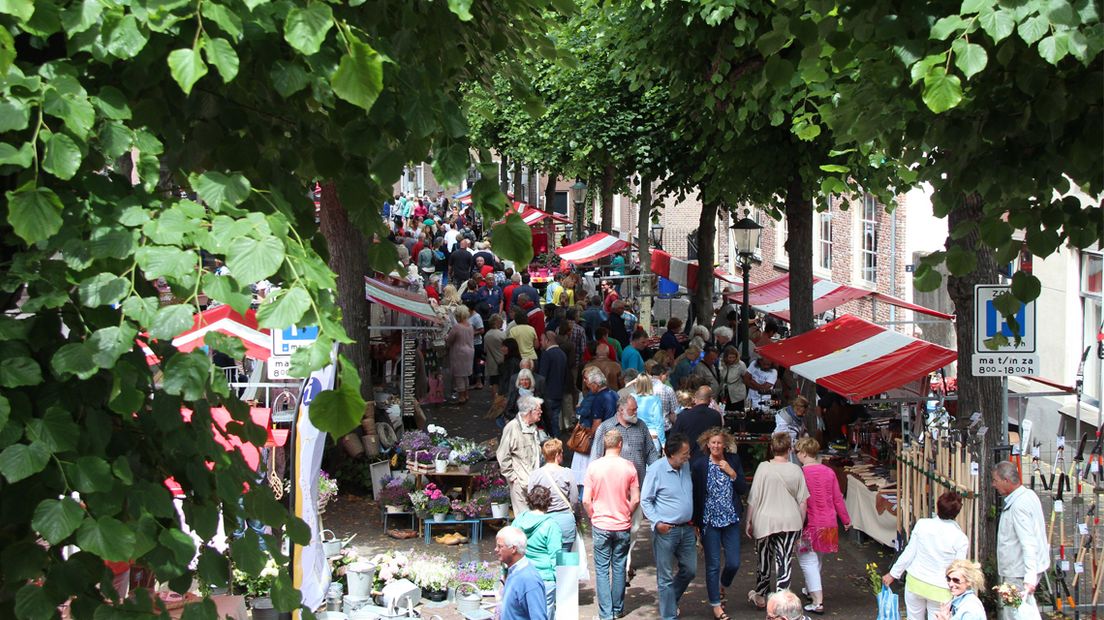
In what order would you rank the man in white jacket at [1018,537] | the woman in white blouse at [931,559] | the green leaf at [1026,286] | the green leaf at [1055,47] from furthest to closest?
1. the man in white jacket at [1018,537]
2. the woman in white blouse at [931,559]
3. the green leaf at [1026,286]
4. the green leaf at [1055,47]

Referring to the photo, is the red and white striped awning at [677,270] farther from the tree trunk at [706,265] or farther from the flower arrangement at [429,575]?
the flower arrangement at [429,575]

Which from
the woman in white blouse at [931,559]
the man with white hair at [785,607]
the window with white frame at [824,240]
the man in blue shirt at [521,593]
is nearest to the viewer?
the man with white hair at [785,607]

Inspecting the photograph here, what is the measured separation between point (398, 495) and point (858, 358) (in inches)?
204

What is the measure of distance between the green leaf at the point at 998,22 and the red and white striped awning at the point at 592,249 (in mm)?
25250

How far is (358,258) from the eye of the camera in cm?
1518

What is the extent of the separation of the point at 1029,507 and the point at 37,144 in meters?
7.30

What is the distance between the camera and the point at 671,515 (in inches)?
388

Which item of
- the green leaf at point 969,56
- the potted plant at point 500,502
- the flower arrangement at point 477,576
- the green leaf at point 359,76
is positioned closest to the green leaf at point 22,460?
the green leaf at point 359,76

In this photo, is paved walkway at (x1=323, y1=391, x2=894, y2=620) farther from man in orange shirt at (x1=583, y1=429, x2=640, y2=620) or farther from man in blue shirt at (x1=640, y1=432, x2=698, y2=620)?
man in blue shirt at (x1=640, y1=432, x2=698, y2=620)

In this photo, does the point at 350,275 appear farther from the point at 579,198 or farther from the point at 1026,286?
the point at 579,198

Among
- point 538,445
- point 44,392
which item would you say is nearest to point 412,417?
point 538,445

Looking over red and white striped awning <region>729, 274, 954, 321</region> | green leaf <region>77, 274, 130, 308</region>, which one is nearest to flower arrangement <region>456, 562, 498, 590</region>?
green leaf <region>77, 274, 130, 308</region>

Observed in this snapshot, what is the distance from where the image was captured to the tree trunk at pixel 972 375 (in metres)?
10.4

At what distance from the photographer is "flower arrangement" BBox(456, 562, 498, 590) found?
34.1ft
